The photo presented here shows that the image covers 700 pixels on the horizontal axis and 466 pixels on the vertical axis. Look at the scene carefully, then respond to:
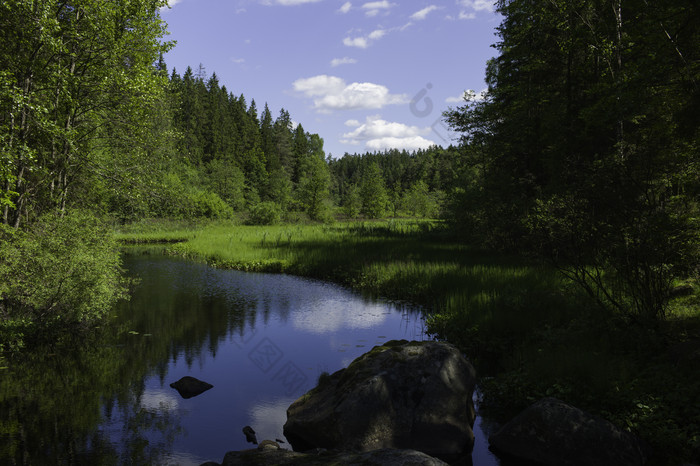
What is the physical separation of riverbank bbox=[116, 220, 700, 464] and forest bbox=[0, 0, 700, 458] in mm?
86

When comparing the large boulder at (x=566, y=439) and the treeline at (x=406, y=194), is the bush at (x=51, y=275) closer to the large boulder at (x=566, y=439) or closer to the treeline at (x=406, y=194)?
the large boulder at (x=566, y=439)

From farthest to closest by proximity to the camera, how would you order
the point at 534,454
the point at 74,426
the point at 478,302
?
the point at 478,302
the point at 74,426
the point at 534,454

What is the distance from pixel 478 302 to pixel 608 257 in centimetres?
348

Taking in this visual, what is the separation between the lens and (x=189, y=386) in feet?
24.5

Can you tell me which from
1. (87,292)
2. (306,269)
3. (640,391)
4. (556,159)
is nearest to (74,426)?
(87,292)

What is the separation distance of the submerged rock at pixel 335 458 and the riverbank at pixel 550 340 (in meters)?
3.47

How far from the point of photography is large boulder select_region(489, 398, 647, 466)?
4.77 meters

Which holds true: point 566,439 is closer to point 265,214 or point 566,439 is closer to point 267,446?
point 267,446

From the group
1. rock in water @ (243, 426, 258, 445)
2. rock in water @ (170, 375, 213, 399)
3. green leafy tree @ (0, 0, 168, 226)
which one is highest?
green leafy tree @ (0, 0, 168, 226)

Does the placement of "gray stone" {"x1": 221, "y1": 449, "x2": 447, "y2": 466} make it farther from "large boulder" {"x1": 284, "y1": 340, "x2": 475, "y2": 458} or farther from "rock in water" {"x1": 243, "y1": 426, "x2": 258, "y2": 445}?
"rock in water" {"x1": 243, "y1": 426, "x2": 258, "y2": 445}

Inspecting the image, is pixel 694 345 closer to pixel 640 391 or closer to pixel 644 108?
pixel 640 391

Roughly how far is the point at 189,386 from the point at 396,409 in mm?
4186

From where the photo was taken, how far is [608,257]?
7.99m

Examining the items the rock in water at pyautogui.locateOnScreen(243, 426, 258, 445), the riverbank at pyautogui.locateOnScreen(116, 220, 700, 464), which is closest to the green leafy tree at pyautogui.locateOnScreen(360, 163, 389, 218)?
the riverbank at pyautogui.locateOnScreen(116, 220, 700, 464)
